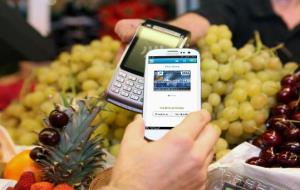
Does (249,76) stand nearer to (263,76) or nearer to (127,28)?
(263,76)

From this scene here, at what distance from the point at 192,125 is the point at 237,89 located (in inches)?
15.5

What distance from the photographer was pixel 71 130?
0.91 meters

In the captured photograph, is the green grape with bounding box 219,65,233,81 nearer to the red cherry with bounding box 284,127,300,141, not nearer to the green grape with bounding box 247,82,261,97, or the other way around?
the green grape with bounding box 247,82,261,97

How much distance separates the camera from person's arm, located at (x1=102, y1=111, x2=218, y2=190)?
687mm

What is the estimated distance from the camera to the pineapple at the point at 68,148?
896 millimetres

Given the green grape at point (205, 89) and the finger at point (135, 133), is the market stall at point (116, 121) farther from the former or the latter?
the finger at point (135, 133)

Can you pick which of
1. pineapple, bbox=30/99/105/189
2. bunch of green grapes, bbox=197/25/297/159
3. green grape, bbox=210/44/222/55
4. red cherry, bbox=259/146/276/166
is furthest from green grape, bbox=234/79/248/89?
pineapple, bbox=30/99/105/189

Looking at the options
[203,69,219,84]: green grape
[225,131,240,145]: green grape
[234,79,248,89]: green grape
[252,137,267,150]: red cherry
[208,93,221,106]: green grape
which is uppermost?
[203,69,219,84]: green grape

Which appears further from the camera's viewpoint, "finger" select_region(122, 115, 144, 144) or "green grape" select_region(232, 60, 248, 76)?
"green grape" select_region(232, 60, 248, 76)

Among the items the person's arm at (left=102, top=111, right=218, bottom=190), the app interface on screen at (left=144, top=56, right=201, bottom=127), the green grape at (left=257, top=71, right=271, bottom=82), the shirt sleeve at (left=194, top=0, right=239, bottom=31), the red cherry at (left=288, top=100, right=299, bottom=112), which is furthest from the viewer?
the shirt sleeve at (left=194, top=0, right=239, bottom=31)

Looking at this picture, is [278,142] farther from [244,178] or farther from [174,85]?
[174,85]

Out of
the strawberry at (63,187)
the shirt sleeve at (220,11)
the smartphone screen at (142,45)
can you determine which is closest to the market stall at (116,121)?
the strawberry at (63,187)

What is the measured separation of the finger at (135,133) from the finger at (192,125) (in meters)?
0.05

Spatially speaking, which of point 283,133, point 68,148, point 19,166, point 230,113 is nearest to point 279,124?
point 283,133
